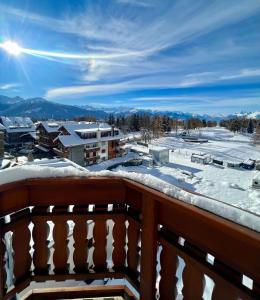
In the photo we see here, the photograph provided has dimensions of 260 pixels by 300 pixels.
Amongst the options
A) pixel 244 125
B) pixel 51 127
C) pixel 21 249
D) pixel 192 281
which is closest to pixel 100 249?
pixel 21 249

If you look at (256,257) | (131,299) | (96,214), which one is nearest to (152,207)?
(96,214)

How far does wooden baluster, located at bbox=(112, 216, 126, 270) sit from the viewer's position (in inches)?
72.1

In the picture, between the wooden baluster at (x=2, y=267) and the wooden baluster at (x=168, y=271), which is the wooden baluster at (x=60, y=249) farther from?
the wooden baluster at (x=168, y=271)

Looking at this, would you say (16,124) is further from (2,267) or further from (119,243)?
(119,243)

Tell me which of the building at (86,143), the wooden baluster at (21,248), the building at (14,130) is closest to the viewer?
the wooden baluster at (21,248)

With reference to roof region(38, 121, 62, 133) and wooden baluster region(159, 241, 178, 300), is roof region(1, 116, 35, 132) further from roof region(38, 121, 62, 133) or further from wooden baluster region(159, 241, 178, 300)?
wooden baluster region(159, 241, 178, 300)

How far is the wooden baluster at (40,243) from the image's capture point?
1.76 m

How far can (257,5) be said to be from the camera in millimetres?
6555

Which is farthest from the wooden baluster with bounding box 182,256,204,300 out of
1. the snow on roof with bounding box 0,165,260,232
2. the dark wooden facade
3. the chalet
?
the chalet

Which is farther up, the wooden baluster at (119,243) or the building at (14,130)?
the wooden baluster at (119,243)

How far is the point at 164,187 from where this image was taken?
1.38 m

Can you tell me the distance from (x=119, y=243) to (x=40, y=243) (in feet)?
2.01

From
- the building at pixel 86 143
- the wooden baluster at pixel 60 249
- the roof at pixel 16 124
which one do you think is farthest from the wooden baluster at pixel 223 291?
the roof at pixel 16 124

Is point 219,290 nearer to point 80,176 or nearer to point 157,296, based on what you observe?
point 157,296
